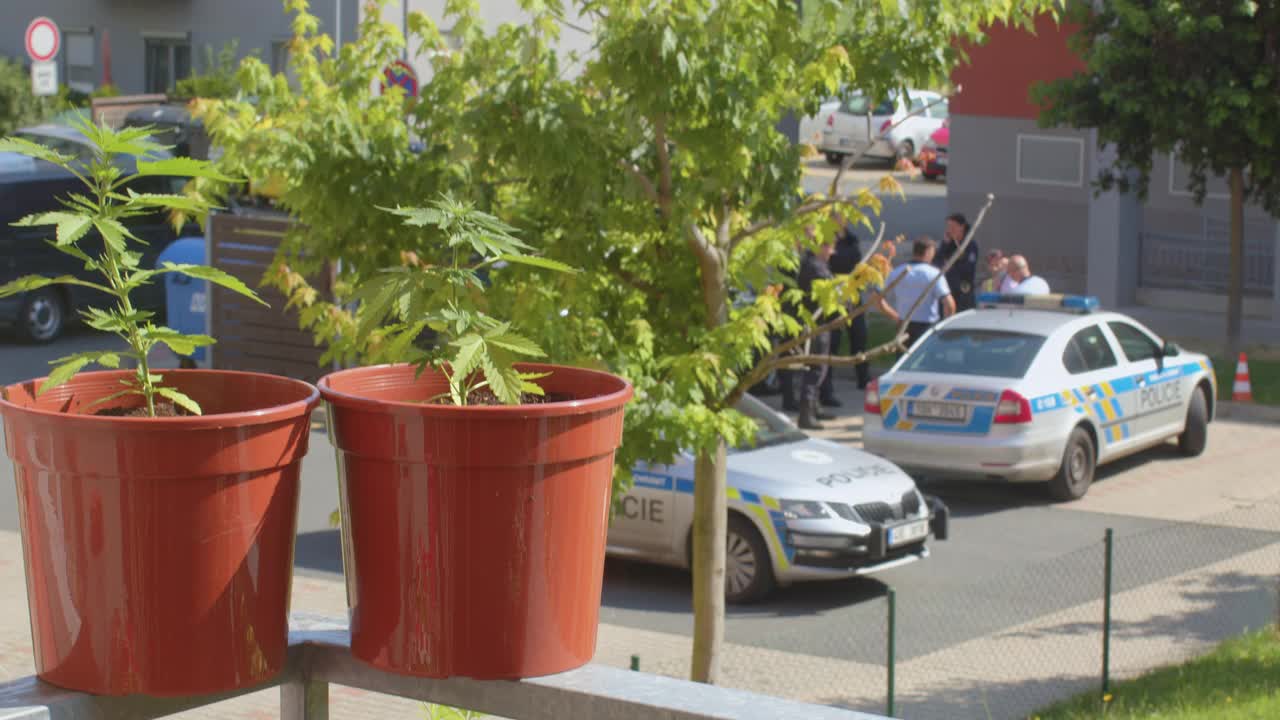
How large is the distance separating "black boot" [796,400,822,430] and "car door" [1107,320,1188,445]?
11.0 ft

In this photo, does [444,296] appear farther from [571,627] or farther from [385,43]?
[385,43]

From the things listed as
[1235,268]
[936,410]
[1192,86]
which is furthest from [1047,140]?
[936,410]

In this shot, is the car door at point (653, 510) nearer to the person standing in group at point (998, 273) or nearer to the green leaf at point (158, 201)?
the person standing in group at point (998, 273)

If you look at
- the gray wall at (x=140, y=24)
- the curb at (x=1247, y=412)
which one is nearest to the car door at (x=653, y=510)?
the curb at (x=1247, y=412)

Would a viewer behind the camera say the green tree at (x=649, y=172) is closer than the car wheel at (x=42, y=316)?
Yes

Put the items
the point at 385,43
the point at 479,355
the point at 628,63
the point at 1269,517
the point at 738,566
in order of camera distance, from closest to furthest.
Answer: the point at 479,355 → the point at 628,63 → the point at 385,43 → the point at 738,566 → the point at 1269,517

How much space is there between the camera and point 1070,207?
2689 cm

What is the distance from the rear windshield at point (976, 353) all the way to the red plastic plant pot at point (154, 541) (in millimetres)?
11732

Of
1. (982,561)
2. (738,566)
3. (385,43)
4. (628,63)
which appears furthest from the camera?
(982,561)

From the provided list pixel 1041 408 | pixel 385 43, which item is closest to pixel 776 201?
pixel 385 43

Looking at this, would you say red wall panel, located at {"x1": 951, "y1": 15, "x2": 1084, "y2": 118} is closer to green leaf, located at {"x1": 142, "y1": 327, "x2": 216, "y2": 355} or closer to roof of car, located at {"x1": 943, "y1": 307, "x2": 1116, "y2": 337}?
roof of car, located at {"x1": 943, "y1": 307, "x2": 1116, "y2": 337}

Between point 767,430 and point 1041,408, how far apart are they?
2715 mm

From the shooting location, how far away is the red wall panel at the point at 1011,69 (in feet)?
84.3

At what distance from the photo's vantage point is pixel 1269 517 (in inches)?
519
